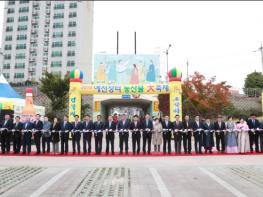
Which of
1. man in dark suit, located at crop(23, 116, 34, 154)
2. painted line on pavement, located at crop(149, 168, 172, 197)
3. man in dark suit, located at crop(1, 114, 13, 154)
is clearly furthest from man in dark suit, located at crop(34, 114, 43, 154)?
painted line on pavement, located at crop(149, 168, 172, 197)

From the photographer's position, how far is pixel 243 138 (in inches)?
519

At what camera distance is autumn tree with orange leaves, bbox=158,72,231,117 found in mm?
26141

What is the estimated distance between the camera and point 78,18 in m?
69.4

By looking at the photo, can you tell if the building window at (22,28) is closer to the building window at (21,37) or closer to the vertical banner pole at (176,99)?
the building window at (21,37)

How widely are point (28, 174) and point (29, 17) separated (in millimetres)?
Result: 71902

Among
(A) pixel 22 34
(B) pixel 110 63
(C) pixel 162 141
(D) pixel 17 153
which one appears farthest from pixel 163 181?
(A) pixel 22 34

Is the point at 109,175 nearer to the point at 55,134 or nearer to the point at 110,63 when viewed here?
the point at 55,134

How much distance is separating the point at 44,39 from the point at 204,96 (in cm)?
5426

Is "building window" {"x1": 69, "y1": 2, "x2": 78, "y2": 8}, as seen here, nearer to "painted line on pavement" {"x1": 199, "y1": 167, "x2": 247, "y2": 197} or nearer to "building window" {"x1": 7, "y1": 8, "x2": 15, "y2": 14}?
"building window" {"x1": 7, "y1": 8, "x2": 15, "y2": 14}

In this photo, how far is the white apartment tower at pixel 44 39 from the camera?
6931 cm

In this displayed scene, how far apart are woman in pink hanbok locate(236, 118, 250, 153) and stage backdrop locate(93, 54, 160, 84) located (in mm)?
21911

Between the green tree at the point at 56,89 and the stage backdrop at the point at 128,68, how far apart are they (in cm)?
626

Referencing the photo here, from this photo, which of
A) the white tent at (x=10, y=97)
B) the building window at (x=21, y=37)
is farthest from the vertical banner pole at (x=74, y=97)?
the building window at (x=21, y=37)

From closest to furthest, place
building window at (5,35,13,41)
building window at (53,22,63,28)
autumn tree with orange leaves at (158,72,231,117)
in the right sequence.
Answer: autumn tree with orange leaves at (158,72,231,117)
building window at (53,22,63,28)
building window at (5,35,13,41)
